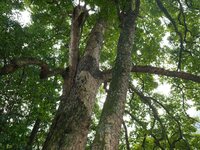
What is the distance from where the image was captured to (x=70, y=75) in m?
5.84

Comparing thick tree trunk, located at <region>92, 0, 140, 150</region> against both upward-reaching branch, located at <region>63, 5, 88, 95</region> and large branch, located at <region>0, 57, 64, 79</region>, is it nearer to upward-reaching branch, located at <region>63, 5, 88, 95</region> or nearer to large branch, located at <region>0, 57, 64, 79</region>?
upward-reaching branch, located at <region>63, 5, 88, 95</region>

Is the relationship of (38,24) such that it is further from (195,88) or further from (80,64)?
(195,88)

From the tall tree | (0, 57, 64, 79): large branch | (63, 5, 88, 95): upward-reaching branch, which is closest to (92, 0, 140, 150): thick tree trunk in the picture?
the tall tree

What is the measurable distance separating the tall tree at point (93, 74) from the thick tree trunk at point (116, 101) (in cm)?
1

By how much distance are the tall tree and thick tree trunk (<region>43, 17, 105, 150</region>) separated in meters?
0.02

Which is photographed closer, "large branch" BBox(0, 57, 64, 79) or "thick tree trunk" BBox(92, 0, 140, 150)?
"thick tree trunk" BBox(92, 0, 140, 150)

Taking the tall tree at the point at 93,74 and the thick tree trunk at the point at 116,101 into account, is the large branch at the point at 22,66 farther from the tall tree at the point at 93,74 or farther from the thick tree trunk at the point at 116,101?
the thick tree trunk at the point at 116,101

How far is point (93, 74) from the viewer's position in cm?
568

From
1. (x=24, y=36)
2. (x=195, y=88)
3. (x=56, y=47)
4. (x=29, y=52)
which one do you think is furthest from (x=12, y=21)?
(x=195, y=88)

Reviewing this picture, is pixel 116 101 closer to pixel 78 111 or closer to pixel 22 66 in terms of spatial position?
pixel 78 111

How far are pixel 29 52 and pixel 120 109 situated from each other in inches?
166

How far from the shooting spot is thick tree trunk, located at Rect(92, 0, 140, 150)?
3402mm

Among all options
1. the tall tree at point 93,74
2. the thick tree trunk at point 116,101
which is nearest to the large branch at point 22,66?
the tall tree at point 93,74

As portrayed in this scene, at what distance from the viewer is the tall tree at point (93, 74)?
4312 mm
